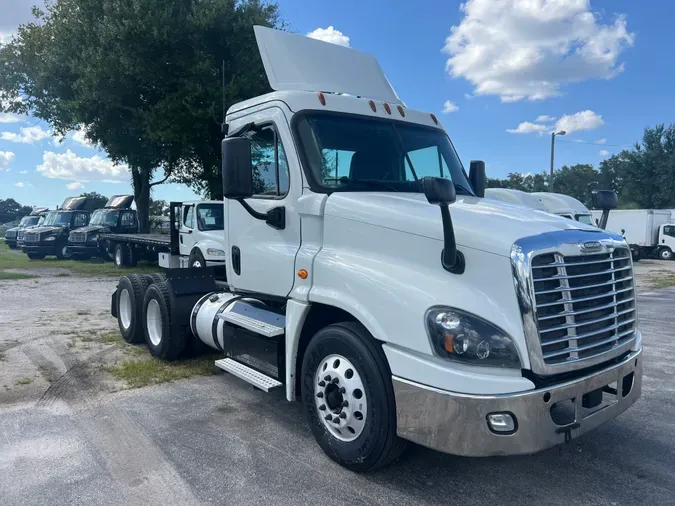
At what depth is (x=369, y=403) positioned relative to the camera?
3.65 metres

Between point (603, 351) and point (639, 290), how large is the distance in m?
14.3

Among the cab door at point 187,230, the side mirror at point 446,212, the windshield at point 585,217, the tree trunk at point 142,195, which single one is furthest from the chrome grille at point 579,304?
the tree trunk at point 142,195

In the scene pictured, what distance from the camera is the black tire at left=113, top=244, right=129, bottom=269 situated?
803 inches

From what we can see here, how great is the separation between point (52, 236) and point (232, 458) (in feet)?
75.5

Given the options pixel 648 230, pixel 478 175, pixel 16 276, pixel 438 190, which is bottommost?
pixel 16 276

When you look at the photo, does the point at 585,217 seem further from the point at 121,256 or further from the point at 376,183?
the point at 376,183

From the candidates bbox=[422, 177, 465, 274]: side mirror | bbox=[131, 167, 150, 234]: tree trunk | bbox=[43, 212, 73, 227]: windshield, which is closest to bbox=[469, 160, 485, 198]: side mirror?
bbox=[422, 177, 465, 274]: side mirror

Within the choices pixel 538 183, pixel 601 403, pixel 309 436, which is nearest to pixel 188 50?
pixel 309 436

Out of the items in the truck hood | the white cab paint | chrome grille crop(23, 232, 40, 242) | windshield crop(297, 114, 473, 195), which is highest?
the white cab paint

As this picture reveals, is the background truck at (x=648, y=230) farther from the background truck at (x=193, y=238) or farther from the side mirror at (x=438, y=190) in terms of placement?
the side mirror at (x=438, y=190)

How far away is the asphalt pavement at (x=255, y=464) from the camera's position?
3648 mm

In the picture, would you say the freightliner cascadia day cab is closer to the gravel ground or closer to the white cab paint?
the white cab paint

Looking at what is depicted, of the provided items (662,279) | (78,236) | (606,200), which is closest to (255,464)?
(606,200)

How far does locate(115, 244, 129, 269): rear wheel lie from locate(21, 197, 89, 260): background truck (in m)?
4.73
